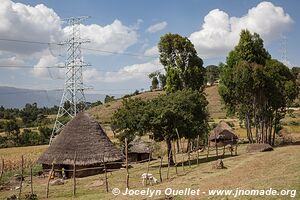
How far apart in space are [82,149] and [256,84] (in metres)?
14.5

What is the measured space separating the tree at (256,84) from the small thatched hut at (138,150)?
8.58m

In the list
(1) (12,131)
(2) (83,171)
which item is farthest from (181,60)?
(1) (12,131)

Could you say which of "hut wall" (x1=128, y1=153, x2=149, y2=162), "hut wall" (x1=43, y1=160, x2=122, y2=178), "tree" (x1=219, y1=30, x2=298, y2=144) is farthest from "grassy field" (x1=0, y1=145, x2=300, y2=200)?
"hut wall" (x1=128, y1=153, x2=149, y2=162)

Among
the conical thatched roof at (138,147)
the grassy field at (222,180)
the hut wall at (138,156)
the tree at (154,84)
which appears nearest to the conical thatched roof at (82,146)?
the grassy field at (222,180)

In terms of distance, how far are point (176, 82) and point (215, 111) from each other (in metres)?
50.5

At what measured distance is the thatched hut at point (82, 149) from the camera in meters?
30.1

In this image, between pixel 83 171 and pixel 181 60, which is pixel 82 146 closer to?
pixel 83 171

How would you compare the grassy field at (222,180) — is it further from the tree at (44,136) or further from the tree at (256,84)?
the tree at (44,136)

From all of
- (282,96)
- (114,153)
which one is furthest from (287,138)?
(114,153)

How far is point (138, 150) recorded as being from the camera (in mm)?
37250

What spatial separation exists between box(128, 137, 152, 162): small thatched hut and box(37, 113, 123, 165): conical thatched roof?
5.59 m

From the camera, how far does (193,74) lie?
39312mm

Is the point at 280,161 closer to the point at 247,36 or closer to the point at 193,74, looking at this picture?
the point at 247,36

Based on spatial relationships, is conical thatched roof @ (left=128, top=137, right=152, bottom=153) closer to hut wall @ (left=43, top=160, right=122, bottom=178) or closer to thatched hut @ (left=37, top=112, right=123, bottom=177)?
hut wall @ (left=43, top=160, right=122, bottom=178)
